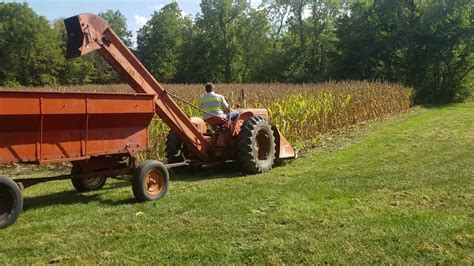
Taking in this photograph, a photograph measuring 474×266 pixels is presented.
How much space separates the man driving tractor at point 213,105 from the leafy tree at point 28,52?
47.9 m

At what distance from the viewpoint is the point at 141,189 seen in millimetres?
7223

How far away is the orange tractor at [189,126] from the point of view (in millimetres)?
7168

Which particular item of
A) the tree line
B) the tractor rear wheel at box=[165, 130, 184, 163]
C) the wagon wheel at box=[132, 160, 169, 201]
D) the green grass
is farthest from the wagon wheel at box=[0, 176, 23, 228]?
the tree line

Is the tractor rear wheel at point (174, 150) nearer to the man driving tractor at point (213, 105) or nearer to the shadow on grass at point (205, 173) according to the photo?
the shadow on grass at point (205, 173)

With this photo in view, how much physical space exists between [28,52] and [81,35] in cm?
5739

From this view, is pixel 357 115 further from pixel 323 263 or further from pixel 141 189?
pixel 323 263

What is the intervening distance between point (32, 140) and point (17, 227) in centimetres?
103

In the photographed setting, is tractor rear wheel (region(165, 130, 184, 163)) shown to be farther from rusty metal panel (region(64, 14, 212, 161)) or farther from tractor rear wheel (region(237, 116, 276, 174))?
tractor rear wheel (region(237, 116, 276, 174))

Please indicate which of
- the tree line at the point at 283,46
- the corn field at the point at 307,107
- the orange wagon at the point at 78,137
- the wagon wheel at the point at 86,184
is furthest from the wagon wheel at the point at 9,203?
the tree line at the point at 283,46

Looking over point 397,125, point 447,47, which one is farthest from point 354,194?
point 447,47

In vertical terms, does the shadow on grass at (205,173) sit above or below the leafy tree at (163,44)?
below

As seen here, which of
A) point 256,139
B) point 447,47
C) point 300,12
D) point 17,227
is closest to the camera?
point 17,227

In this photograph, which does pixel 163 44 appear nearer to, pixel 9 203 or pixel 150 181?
pixel 150 181

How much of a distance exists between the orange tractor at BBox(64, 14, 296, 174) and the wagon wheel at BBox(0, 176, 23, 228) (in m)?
2.10
